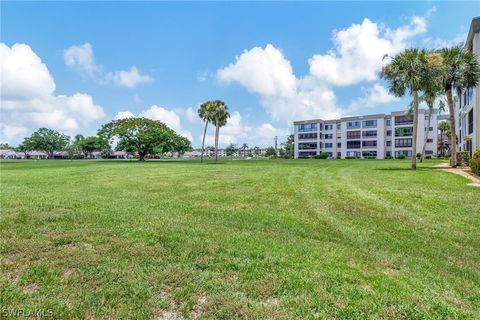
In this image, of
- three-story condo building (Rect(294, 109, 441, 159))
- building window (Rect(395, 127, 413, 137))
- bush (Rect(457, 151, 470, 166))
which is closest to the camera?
bush (Rect(457, 151, 470, 166))

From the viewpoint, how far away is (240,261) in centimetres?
456

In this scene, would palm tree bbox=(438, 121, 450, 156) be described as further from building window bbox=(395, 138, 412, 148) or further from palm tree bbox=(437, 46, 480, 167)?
palm tree bbox=(437, 46, 480, 167)

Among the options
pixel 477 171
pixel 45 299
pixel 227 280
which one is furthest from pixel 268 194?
pixel 477 171

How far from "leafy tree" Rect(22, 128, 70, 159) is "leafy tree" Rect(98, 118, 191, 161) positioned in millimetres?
52312

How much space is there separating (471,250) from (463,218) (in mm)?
2592

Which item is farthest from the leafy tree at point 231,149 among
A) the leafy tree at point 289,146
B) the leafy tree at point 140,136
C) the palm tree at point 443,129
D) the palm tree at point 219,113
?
the palm tree at point 219,113

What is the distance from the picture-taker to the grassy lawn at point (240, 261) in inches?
132

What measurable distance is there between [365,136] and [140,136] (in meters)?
52.5

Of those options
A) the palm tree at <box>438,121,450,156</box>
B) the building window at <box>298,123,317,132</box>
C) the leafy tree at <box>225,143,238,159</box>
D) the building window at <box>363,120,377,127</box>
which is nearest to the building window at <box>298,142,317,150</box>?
the building window at <box>298,123,317,132</box>

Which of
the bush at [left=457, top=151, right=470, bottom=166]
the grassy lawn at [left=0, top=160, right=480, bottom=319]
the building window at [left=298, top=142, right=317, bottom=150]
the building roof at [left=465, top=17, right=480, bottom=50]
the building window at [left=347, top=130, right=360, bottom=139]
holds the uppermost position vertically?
the building roof at [left=465, top=17, right=480, bottom=50]

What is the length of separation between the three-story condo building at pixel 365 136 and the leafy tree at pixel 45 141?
81.5m

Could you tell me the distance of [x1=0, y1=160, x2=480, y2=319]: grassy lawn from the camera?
11.0 ft

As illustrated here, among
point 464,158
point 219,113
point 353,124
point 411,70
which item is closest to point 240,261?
point 411,70

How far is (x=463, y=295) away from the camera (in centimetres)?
370
